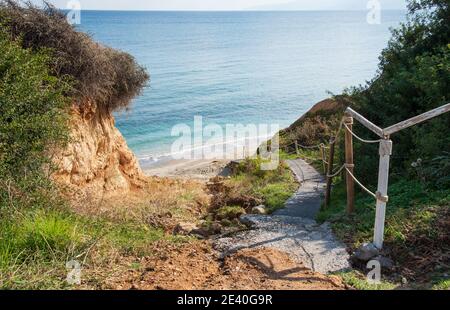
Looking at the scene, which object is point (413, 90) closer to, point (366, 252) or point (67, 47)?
point (366, 252)

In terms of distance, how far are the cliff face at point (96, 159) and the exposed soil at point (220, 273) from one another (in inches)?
237

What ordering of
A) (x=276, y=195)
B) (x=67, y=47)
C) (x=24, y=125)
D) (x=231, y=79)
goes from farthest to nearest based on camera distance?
(x=231, y=79) < (x=67, y=47) < (x=276, y=195) < (x=24, y=125)

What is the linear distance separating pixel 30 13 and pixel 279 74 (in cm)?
5854

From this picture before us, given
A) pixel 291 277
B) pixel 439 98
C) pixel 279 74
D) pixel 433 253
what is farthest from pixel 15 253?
pixel 279 74

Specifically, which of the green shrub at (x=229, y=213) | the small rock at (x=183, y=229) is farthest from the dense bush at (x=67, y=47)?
the small rock at (x=183, y=229)

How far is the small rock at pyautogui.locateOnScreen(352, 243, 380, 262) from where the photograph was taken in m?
5.09

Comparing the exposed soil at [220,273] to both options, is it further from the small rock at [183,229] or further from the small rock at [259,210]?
the small rock at [259,210]

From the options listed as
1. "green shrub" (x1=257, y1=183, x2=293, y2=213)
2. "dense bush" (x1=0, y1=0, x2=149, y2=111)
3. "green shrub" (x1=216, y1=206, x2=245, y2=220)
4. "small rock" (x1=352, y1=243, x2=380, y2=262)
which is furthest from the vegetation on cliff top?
"dense bush" (x1=0, y1=0, x2=149, y2=111)

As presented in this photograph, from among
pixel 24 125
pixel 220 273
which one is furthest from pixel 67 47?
pixel 220 273

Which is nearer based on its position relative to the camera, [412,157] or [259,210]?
[412,157]

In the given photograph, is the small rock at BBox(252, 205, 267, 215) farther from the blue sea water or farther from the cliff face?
the blue sea water

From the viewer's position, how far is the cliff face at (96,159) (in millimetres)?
11523

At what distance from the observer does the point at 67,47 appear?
1112 cm

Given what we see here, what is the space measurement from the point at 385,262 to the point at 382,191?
31.5 inches
